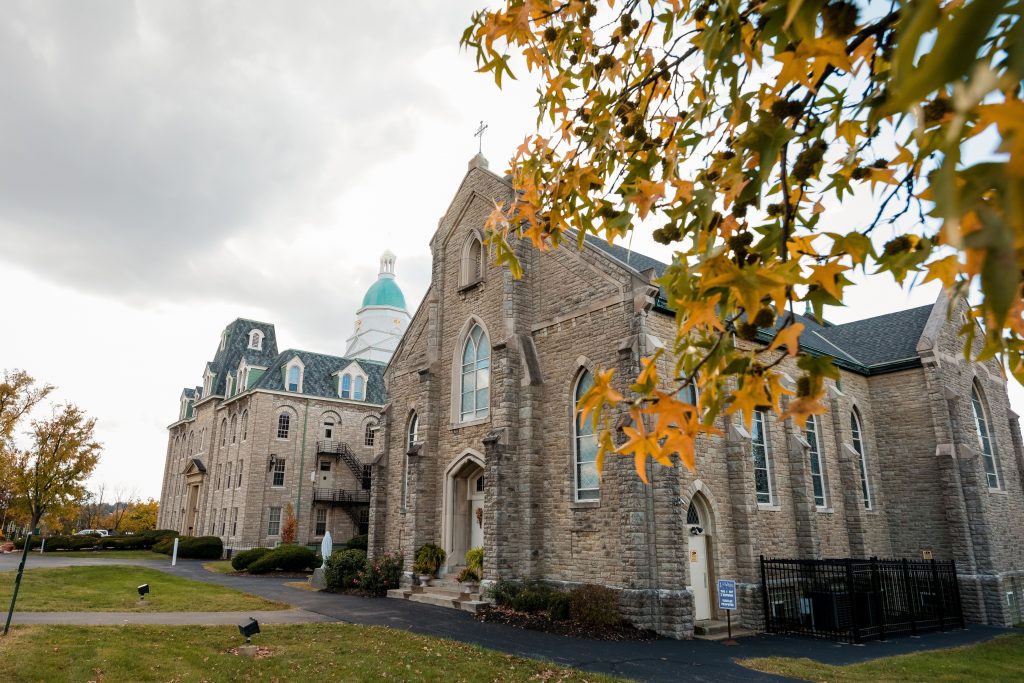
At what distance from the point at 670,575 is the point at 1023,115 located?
14.4m

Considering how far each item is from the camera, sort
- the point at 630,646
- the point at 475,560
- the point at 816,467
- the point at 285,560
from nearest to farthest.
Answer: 1. the point at 630,646
2. the point at 475,560
3. the point at 816,467
4. the point at 285,560

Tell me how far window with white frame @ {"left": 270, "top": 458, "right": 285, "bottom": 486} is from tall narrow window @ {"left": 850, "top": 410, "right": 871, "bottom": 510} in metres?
30.4

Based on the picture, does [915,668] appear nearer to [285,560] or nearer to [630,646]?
[630,646]

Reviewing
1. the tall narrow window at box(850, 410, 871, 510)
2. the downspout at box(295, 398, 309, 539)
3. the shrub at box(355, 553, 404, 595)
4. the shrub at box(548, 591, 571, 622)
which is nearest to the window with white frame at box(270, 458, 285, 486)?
the downspout at box(295, 398, 309, 539)

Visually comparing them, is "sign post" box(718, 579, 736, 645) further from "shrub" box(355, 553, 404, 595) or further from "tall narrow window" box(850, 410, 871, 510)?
"tall narrow window" box(850, 410, 871, 510)

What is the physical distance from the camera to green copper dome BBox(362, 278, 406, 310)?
57906 millimetres

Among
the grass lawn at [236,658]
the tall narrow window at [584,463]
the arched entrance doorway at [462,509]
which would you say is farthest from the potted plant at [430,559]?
the grass lawn at [236,658]

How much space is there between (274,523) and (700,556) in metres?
28.6

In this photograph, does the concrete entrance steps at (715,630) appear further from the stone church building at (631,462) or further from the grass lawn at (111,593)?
the grass lawn at (111,593)

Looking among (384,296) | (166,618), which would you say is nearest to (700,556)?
(166,618)

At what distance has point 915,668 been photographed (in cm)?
1155

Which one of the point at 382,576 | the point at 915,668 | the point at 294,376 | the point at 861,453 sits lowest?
the point at 915,668

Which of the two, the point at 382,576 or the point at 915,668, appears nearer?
the point at 915,668

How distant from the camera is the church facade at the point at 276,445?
37.4 m
